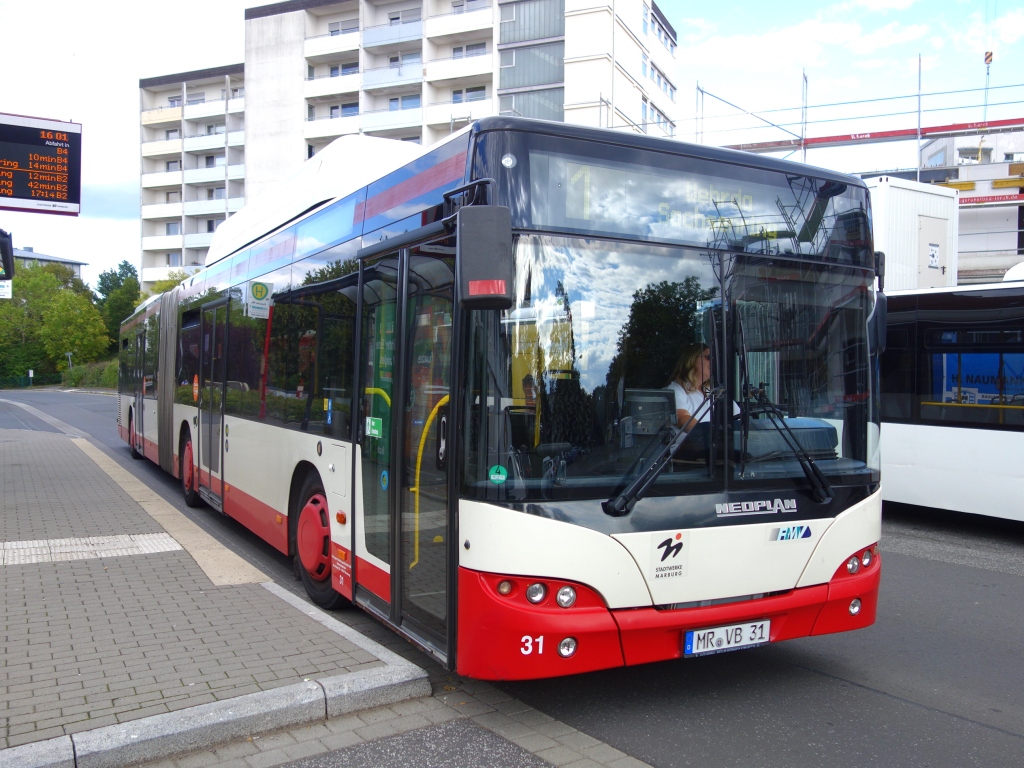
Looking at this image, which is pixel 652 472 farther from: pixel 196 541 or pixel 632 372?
pixel 196 541

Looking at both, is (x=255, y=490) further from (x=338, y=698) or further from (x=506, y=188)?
(x=506, y=188)

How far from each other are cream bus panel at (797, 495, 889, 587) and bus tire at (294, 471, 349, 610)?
3.35 meters

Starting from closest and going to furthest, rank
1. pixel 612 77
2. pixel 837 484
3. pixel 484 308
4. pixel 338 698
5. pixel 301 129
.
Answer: pixel 484 308 < pixel 338 698 < pixel 837 484 < pixel 612 77 < pixel 301 129

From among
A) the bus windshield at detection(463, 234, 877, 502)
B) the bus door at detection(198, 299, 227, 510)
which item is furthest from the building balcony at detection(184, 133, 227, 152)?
the bus windshield at detection(463, 234, 877, 502)

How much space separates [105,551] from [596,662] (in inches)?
228

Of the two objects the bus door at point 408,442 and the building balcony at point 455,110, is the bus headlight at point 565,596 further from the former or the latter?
the building balcony at point 455,110

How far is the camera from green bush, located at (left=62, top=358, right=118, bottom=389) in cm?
7488

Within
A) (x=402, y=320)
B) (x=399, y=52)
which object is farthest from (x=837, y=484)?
(x=399, y=52)

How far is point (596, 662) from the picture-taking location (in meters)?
4.22

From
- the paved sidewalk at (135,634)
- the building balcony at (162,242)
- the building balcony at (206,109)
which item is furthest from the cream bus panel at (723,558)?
the building balcony at (162,242)

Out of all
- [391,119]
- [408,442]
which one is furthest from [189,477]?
[391,119]

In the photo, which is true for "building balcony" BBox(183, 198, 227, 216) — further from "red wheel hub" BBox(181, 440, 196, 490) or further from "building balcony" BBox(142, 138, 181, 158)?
"red wheel hub" BBox(181, 440, 196, 490)

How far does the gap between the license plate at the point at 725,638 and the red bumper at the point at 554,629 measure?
4cm

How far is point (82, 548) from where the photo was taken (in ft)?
27.1
